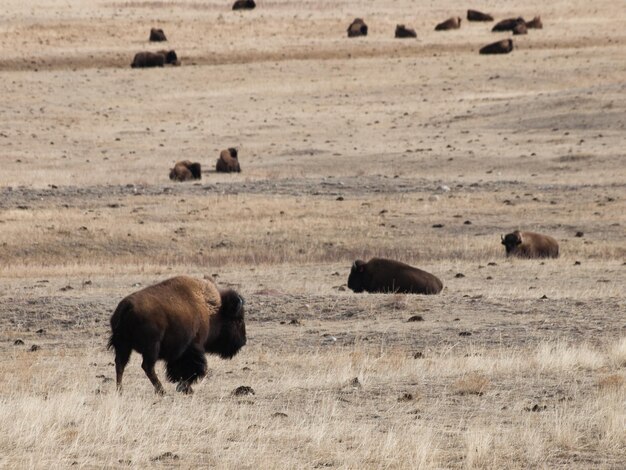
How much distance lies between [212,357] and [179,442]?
5.45m

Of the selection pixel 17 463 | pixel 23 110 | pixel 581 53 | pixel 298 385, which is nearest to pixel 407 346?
pixel 298 385

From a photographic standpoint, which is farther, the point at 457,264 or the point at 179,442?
the point at 457,264

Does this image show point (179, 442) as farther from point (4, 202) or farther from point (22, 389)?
point (4, 202)

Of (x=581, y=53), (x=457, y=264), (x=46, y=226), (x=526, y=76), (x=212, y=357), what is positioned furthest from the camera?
(x=581, y=53)

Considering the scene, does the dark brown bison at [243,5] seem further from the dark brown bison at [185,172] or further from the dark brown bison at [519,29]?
the dark brown bison at [185,172]

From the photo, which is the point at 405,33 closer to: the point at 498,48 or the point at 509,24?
the point at 509,24

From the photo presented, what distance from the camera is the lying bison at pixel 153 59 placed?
200 feet

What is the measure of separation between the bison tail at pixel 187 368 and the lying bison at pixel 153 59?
168 feet

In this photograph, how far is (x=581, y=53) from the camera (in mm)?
61219

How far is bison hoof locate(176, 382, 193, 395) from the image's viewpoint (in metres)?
10.6

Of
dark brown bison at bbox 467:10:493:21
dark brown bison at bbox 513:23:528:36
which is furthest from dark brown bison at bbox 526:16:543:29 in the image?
dark brown bison at bbox 467:10:493:21

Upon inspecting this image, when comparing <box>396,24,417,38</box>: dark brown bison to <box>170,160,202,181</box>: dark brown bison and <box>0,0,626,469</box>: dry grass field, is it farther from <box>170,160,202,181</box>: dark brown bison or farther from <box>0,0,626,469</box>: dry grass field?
<box>170,160,202,181</box>: dark brown bison

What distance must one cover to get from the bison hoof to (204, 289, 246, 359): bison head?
87cm

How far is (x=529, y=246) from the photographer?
2264 centimetres
